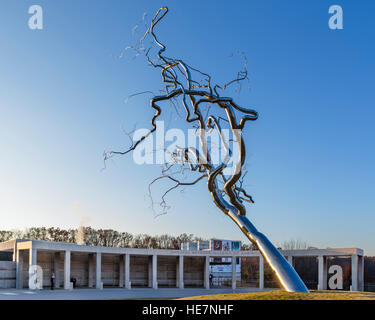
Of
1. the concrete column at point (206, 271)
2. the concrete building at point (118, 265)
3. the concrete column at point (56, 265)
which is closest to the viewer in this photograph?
the concrete building at point (118, 265)

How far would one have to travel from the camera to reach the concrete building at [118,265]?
3684 centimetres

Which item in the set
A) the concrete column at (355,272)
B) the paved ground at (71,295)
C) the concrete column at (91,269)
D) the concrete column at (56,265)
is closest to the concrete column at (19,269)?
the paved ground at (71,295)

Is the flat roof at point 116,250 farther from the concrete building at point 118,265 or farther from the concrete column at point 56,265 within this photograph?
the concrete column at point 56,265

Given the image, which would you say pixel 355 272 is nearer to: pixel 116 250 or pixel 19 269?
pixel 116 250

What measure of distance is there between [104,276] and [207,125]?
32592mm

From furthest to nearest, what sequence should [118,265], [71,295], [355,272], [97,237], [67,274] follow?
[97,237], [118,265], [355,272], [67,274], [71,295]

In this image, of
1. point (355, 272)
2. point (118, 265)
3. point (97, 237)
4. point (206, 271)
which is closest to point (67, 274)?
point (118, 265)

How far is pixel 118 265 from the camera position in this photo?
1822 inches

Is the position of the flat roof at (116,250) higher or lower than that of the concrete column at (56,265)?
higher

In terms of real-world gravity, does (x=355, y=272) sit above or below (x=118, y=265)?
above

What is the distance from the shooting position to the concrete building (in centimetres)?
3684

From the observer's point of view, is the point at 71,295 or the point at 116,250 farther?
the point at 116,250
